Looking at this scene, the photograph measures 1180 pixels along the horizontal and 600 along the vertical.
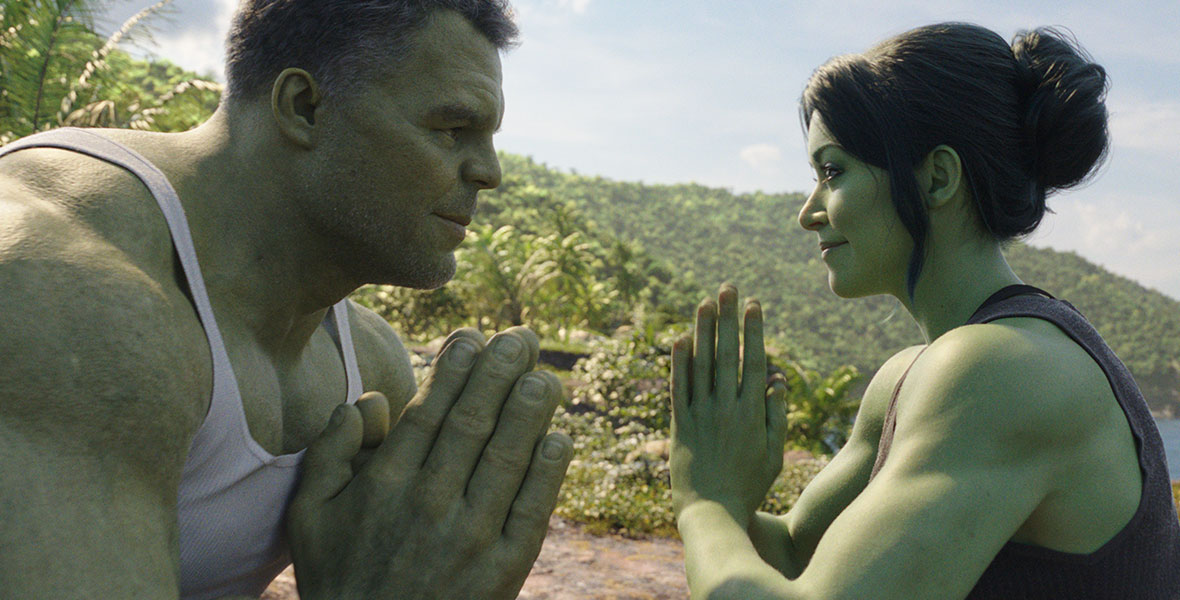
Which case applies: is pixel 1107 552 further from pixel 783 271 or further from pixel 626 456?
pixel 783 271

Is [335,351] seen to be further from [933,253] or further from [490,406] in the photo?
[933,253]

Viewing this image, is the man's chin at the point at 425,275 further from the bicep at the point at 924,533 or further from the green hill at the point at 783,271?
the green hill at the point at 783,271

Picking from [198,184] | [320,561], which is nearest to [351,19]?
[198,184]

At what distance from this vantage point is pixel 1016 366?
51.4 inches

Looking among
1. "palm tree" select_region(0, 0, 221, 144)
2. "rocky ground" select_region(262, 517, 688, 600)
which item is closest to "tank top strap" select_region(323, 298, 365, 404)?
"rocky ground" select_region(262, 517, 688, 600)

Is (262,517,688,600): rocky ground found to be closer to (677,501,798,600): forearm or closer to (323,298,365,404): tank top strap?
(323,298,365,404): tank top strap

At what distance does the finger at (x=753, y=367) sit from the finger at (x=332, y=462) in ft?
2.22

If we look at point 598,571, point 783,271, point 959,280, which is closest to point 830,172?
point 959,280

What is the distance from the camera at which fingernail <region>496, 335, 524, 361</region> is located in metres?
1.30

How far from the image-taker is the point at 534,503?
4.21 feet

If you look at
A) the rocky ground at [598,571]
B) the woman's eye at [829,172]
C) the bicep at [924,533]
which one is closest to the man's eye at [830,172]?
the woman's eye at [829,172]

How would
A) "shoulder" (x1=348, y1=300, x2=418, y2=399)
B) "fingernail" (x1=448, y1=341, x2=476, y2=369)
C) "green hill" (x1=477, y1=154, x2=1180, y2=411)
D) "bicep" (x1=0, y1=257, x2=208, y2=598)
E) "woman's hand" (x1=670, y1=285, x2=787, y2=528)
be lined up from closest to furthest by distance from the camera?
1. "bicep" (x1=0, y1=257, x2=208, y2=598)
2. "fingernail" (x1=448, y1=341, x2=476, y2=369)
3. "woman's hand" (x1=670, y1=285, x2=787, y2=528)
4. "shoulder" (x1=348, y1=300, x2=418, y2=399)
5. "green hill" (x1=477, y1=154, x2=1180, y2=411)

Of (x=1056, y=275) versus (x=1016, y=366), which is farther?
(x=1056, y=275)

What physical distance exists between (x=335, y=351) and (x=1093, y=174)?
61.4 inches
